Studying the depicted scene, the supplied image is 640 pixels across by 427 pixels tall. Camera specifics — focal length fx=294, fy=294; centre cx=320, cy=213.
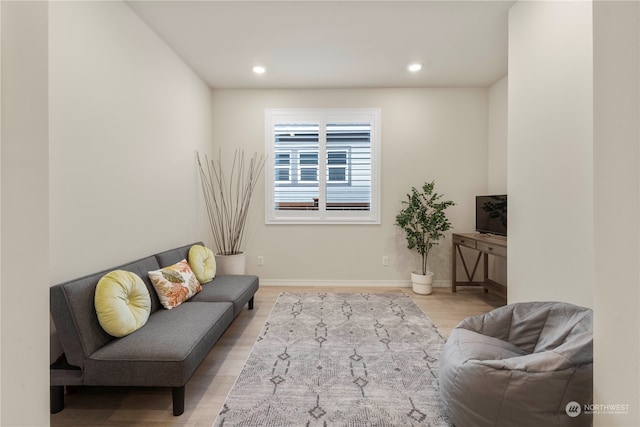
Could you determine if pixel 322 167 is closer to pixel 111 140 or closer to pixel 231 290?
pixel 231 290

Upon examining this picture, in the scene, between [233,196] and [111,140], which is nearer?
[111,140]

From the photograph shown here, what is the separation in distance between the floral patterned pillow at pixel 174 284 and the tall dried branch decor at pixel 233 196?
5.05 feet

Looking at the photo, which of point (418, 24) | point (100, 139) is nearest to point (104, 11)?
point (100, 139)

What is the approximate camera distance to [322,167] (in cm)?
422

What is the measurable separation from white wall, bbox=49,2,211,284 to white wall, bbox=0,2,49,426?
1162 mm

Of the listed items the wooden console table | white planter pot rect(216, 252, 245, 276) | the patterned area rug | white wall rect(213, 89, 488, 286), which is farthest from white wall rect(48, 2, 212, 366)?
the wooden console table

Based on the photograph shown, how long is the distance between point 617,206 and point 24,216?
1701 mm

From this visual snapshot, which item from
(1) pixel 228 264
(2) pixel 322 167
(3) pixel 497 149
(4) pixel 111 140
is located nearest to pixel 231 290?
(1) pixel 228 264

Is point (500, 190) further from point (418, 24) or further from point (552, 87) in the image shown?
point (418, 24)

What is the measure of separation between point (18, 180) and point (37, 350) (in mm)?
461

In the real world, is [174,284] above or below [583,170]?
below

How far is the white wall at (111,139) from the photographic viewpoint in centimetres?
177

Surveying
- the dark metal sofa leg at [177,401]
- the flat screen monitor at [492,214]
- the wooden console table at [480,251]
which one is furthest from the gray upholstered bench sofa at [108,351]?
the flat screen monitor at [492,214]

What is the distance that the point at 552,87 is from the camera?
1998 millimetres
